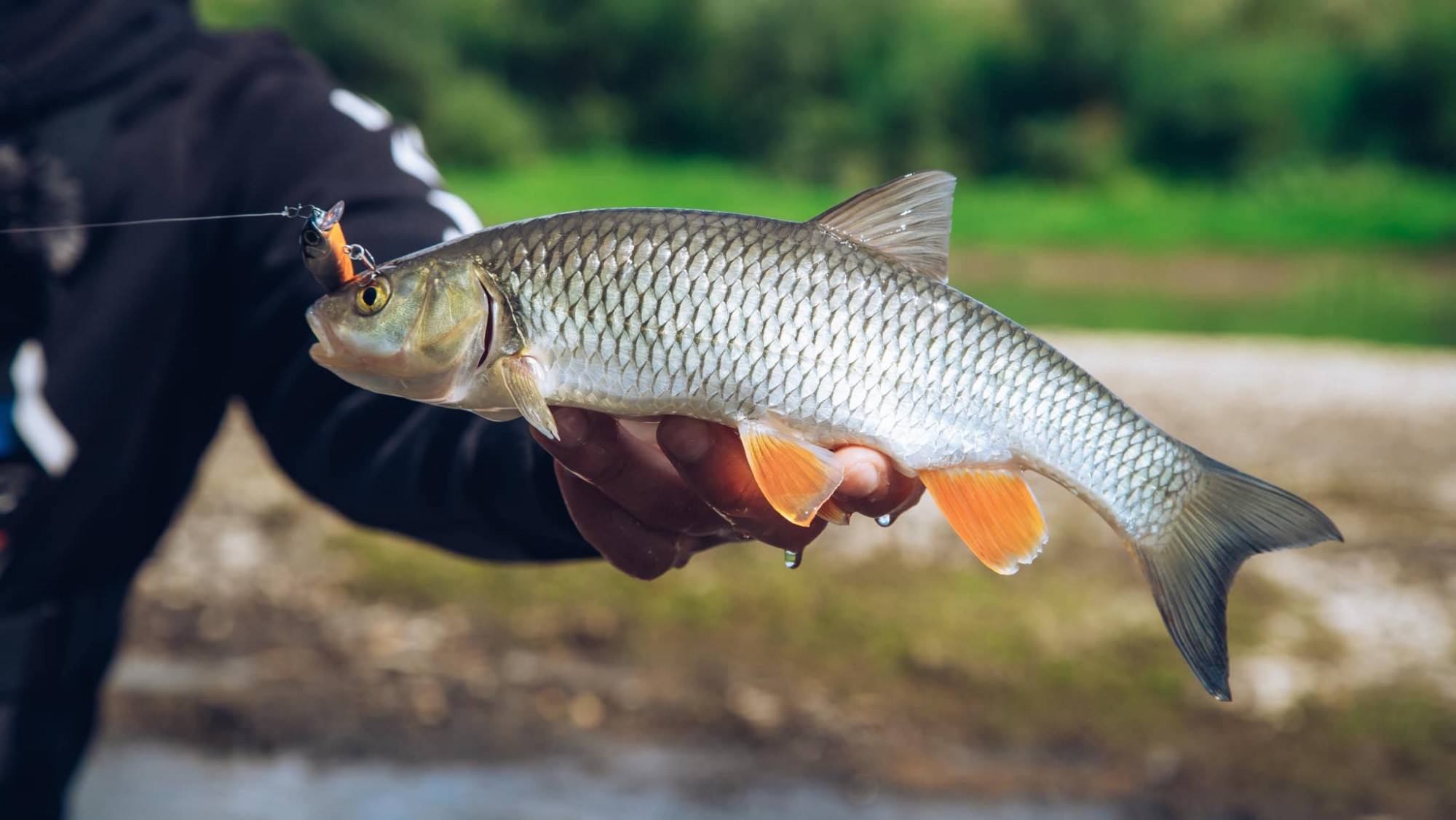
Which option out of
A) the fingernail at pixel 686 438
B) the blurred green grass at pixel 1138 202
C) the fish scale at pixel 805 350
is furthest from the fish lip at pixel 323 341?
the blurred green grass at pixel 1138 202

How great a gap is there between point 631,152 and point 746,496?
1119 cm

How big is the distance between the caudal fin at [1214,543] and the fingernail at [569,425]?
16.8 inches

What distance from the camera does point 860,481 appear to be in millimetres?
1024

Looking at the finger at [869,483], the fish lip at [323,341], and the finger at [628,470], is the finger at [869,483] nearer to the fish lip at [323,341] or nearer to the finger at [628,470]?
the finger at [628,470]

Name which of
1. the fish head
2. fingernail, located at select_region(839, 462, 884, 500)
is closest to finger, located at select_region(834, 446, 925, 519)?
fingernail, located at select_region(839, 462, 884, 500)

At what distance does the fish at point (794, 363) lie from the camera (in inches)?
38.9

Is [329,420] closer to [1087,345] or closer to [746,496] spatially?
[746,496]

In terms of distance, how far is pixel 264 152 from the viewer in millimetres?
1921

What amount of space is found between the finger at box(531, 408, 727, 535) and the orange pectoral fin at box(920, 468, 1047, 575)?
0.67 feet

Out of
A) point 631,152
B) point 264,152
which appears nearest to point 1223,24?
point 631,152

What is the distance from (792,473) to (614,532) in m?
0.21

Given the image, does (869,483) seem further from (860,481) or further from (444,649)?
(444,649)

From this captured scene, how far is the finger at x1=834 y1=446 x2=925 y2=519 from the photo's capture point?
102cm

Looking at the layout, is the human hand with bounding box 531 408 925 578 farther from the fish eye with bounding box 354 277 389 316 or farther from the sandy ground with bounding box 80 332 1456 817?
the sandy ground with bounding box 80 332 1456 817
